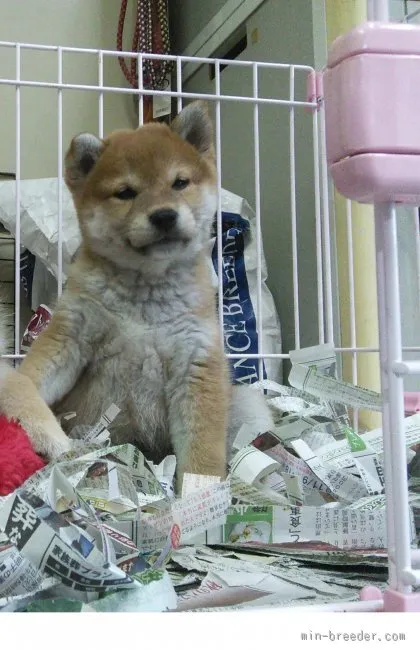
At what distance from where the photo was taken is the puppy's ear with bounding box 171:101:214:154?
122cm

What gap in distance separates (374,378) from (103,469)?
800 mm

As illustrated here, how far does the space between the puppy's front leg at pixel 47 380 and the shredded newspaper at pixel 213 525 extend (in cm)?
7

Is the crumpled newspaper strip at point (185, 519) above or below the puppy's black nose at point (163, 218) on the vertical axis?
below

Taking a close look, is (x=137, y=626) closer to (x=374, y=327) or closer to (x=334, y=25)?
(x=374, y=327)

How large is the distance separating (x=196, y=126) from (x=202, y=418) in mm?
534

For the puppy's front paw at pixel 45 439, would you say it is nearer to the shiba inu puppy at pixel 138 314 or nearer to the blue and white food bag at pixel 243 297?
the shiba inu puppy at pixel 138 314

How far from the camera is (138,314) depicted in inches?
44.9

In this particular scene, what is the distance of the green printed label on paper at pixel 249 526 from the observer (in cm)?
74

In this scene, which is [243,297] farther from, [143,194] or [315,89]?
[143,194]

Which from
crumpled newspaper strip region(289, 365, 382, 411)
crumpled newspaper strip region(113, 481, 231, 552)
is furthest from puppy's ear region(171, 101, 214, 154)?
crumpled newspaper strip region(113, 481, 231, 552)

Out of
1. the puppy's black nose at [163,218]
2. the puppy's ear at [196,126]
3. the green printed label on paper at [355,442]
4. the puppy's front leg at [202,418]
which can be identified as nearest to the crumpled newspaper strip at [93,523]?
the puppy's front leg at [202,418]

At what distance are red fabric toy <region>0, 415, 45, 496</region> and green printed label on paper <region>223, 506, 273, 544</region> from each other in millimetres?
248

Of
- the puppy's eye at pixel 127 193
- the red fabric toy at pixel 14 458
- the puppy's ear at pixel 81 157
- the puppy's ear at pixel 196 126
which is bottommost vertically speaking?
the red fabric toy at pixel 14 458

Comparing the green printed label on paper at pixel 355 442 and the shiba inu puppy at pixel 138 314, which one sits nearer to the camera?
the green printed label on paper at pixel 355 442
